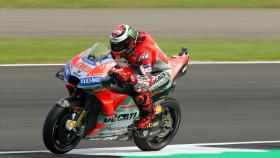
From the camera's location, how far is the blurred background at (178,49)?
11.6m

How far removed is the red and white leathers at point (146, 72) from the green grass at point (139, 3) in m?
16.5

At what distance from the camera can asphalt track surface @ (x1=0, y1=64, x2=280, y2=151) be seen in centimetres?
1101

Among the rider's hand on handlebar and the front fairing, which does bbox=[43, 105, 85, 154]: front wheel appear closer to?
the front fairing

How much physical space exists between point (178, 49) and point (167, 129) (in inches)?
330

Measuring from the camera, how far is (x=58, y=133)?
9.20m

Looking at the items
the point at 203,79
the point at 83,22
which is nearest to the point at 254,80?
the point at 203,79

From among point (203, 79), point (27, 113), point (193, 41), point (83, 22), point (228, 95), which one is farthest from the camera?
point (83, 22)

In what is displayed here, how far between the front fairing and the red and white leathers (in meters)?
0.29

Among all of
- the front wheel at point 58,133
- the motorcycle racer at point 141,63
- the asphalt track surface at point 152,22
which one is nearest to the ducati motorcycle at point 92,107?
the front wheel at point 58,133

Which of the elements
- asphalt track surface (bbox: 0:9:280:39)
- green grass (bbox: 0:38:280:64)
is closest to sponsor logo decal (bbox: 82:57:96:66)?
green grass (bbox: 0:38:280:64)

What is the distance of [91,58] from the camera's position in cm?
916

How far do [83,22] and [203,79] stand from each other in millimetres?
9164

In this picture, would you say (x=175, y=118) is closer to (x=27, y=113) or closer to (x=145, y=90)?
(x=145, y=90)

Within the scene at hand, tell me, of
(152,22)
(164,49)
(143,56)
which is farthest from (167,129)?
(152,22)
